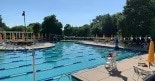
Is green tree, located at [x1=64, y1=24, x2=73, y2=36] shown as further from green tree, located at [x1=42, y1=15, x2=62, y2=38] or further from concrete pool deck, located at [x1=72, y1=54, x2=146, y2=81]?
concrete pool deck, located at [x1=72, y1=54, x2=146, y2=81]

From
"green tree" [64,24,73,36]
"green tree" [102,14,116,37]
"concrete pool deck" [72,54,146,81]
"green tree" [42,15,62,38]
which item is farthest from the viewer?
"green tree" [64,24,73,36]

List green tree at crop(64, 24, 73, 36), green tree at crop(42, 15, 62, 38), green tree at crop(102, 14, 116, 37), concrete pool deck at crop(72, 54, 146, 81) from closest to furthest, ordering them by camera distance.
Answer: concrete pool deck at crop(72, 54, 146, 81), green tree at crop(102, 14, 116, 37), green tree at crop(42, 15, 62, 38), green tree at crop(64, 24, 73, 36)

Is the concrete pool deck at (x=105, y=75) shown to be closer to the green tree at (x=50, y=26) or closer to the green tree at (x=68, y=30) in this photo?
the green tree at (x=50, y=26)

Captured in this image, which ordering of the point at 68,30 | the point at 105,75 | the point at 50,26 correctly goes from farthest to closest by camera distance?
the point at 68,30 → the point at 50,26 → the point at 105,75

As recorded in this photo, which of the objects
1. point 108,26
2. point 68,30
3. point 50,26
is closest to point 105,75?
point 108,26

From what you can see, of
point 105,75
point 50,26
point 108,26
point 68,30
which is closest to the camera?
point 105,75

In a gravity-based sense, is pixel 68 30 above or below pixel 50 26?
below

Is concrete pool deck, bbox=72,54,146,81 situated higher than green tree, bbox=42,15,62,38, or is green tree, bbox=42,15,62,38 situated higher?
green tree, bbox=42,15,62,38

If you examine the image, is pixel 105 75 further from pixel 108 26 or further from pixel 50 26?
pixel 50 26

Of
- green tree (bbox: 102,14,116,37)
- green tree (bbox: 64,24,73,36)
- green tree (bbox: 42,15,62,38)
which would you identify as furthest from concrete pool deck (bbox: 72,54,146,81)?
green tree (bbox: 64,24,73,36)

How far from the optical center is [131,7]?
29.8 m

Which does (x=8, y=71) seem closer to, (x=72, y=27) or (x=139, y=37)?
(x=139, y=37)

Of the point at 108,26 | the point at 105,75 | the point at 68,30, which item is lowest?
the point at 105,75

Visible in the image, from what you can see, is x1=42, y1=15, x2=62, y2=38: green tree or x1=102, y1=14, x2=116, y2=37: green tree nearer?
x1=102, y1=14, x2=116, y2=37: green tree
